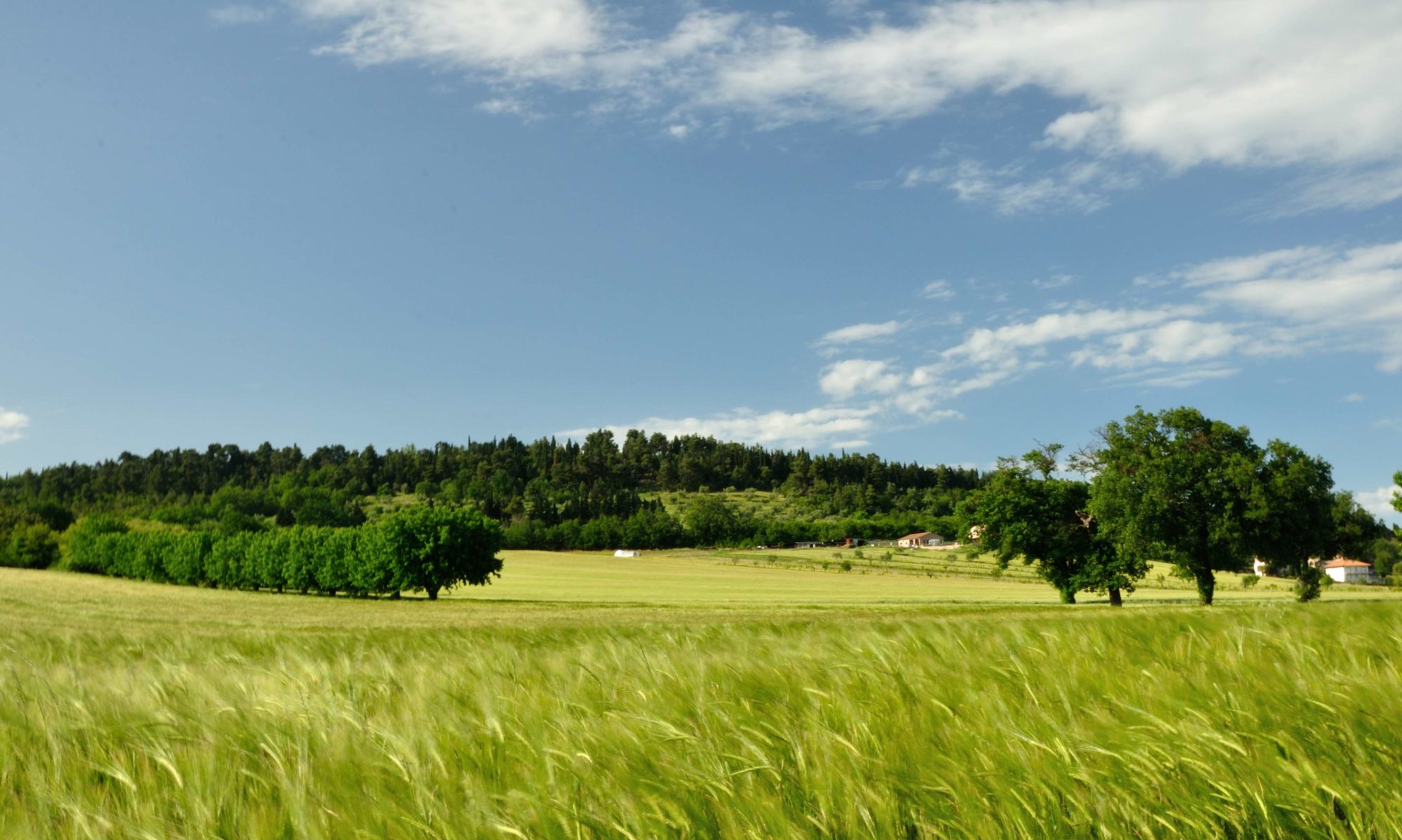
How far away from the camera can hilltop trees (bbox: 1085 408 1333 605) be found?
50.5 metres

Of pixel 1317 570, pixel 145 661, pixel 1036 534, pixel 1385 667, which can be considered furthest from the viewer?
pixel 1317 570

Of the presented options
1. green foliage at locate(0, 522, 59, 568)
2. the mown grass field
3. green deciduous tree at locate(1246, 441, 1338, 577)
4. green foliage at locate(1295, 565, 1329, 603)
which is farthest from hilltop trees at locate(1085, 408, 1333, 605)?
green foliage at locate(0, 522, 59, 568)

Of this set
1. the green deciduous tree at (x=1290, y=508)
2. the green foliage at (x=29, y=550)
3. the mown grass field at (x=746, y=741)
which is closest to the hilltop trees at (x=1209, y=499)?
the green deciduous tree at (x=1290, y=508)

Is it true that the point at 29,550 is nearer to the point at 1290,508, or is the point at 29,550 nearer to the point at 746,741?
the point at 1290,508

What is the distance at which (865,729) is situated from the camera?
3.12 metres

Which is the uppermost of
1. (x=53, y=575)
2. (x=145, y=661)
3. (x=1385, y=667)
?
(x=1385, y=667)

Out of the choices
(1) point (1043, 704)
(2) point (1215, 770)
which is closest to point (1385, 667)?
(1) point (1043, 704)

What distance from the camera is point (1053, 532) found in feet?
196

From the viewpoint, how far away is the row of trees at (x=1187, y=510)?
50750 mm

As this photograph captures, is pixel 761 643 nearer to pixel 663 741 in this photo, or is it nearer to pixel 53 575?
pixel 663 741

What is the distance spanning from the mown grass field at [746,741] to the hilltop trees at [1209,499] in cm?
5092

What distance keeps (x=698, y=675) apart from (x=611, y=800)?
160 centimetres

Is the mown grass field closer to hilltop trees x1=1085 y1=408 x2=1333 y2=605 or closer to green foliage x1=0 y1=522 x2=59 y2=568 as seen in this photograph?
hilltop trees x1=1085 y1=408 x2=1333 y2=605

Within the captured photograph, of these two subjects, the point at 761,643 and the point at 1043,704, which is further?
the point at 761,643
